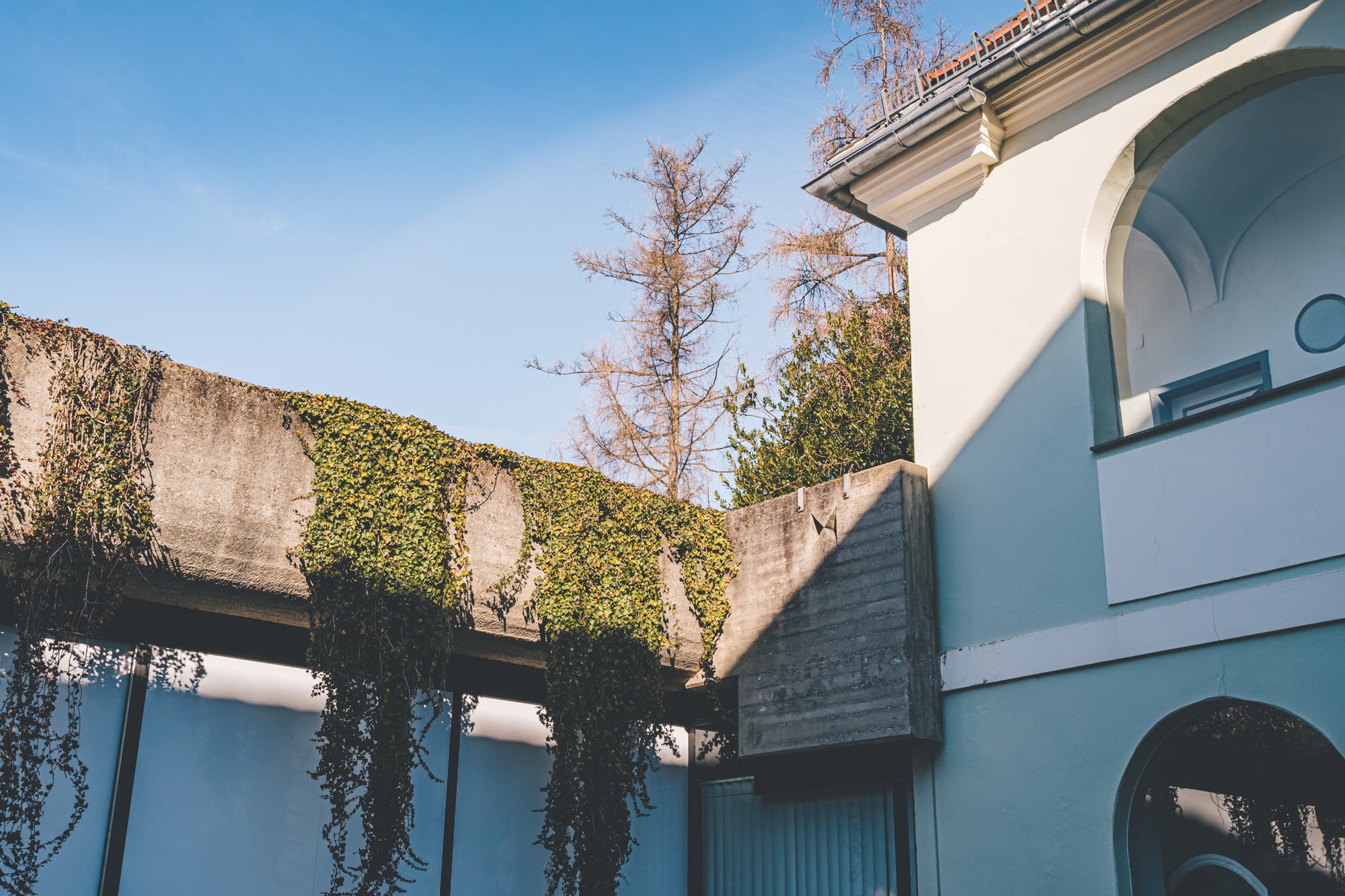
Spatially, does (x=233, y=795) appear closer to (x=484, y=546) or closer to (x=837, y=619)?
(x=484, y=546)

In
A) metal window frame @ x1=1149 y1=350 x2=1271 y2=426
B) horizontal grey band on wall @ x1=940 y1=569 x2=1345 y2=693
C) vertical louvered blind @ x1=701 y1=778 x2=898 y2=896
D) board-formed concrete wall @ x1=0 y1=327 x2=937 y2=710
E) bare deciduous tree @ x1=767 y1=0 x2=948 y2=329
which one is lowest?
vertical louvered blind @ x1=701 y1=778 x2=898 y2=896

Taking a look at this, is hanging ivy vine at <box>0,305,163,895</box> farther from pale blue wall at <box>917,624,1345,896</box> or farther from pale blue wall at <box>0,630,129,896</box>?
pale blue wall at <box>917,624,1345,896</box>

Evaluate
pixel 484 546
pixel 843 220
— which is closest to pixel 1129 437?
pixel 484 546

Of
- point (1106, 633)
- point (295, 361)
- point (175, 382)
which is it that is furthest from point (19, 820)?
point (1106, 633)

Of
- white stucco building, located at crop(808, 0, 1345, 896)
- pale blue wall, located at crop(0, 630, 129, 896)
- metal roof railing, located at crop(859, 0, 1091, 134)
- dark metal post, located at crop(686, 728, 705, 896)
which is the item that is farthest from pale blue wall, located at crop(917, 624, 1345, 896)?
pale blue wall, located at crop(0, 630, 129, 896)

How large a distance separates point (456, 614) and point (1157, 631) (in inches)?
176

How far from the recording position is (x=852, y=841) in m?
8.52

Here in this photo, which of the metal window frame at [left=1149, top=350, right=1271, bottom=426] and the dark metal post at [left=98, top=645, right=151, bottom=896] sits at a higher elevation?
the metal window frame at [left=1149, top=350, right=1271, bottom=426]

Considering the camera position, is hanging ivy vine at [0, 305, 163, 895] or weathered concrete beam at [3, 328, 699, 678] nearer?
hanging ivy vine at [0, 305, 163, 895]

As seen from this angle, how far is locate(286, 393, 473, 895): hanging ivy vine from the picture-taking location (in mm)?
7242

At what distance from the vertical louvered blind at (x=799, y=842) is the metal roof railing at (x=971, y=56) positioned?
5.16m

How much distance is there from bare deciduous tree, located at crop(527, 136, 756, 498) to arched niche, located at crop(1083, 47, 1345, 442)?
7110 millimetres

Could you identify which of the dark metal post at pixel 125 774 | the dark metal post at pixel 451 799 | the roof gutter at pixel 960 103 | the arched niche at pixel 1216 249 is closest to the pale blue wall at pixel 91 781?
the dark metal post at pixel 125 774

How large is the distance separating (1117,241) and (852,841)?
473 cm
